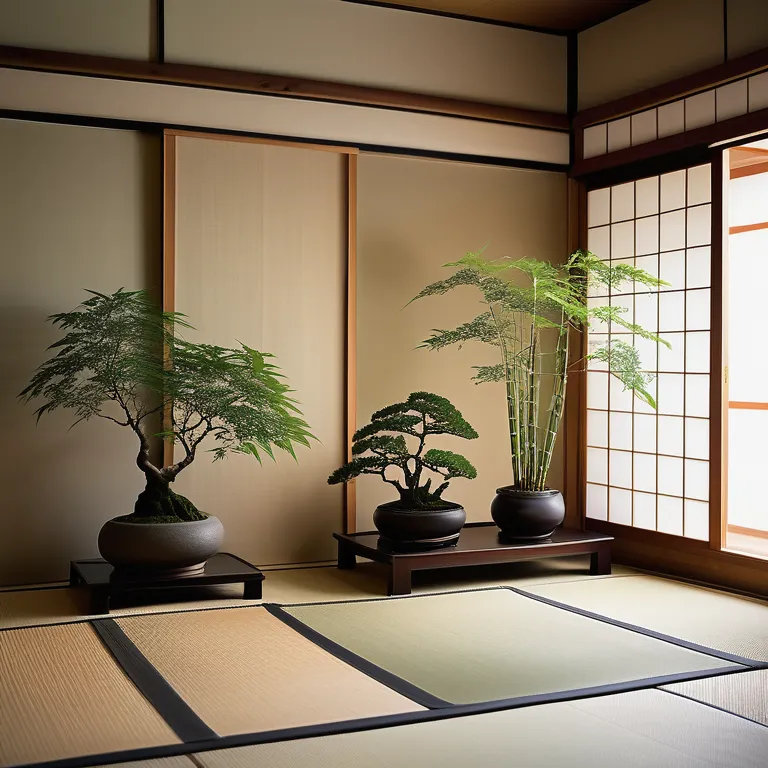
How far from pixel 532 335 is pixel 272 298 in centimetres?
145

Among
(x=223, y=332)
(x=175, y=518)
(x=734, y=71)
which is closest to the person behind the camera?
(x=175, y=518)

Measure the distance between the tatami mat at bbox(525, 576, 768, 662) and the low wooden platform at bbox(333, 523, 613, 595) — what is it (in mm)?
195

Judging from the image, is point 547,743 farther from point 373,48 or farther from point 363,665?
point 373,48

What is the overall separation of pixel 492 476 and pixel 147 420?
83.2 inches

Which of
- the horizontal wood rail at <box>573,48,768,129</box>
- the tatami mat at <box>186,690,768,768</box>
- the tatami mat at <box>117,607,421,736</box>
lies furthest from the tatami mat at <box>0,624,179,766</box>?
the horizontal wood rail at <box>573,48,768,129</box>

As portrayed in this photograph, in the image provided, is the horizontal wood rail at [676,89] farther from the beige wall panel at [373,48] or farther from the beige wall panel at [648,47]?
the beige wall panel at [373,48]

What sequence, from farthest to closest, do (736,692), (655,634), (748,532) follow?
(748,532) < (655,634) < (736,692)

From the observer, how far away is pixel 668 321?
5383 mm

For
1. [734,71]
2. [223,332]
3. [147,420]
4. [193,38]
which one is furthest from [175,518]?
[734,71]

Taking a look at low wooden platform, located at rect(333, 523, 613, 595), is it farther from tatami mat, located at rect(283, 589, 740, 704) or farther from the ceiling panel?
the ceiling panel

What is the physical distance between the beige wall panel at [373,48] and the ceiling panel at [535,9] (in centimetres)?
7

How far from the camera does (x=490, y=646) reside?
3715 mm

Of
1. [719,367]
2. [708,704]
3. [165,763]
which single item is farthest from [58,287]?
[708,704]

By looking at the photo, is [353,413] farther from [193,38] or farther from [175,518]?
[193,38]
